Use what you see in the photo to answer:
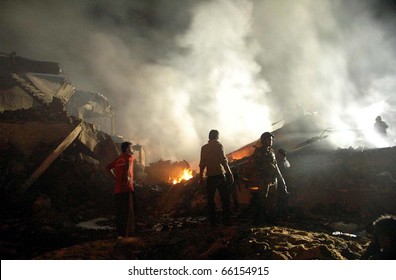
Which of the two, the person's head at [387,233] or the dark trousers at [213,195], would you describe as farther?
the dark trousers at [213,195]

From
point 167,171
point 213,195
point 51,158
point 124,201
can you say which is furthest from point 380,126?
point 51,158

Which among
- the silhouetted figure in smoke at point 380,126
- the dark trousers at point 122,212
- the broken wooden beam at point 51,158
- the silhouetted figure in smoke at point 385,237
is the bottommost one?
the silhouetted figure in smoke at point 385,237

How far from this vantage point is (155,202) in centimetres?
Answer: 1020

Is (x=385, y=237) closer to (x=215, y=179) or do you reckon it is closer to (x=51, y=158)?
(x=215, y=179)

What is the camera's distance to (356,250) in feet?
12.9

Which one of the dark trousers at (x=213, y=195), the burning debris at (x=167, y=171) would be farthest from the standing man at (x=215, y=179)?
the burning debris at (x=167, y=171)

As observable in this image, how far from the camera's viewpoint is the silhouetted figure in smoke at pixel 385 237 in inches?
109

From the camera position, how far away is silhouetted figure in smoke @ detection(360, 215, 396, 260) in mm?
2781

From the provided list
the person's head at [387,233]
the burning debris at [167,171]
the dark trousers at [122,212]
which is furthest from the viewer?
the burning debris at [167,171]

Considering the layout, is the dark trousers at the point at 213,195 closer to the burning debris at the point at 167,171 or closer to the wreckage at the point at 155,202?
the wreckage at the point at 155,202

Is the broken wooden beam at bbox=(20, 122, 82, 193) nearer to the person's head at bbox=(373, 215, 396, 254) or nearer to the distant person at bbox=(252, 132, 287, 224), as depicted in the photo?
the distant person at bbox=(252, 132, 287, 224)

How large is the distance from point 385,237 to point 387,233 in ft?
0.17

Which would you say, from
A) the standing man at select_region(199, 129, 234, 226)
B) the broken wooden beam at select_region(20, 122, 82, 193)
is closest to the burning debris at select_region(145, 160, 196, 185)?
the broken wooden beam at select_region(20, 122, 82, 193)
